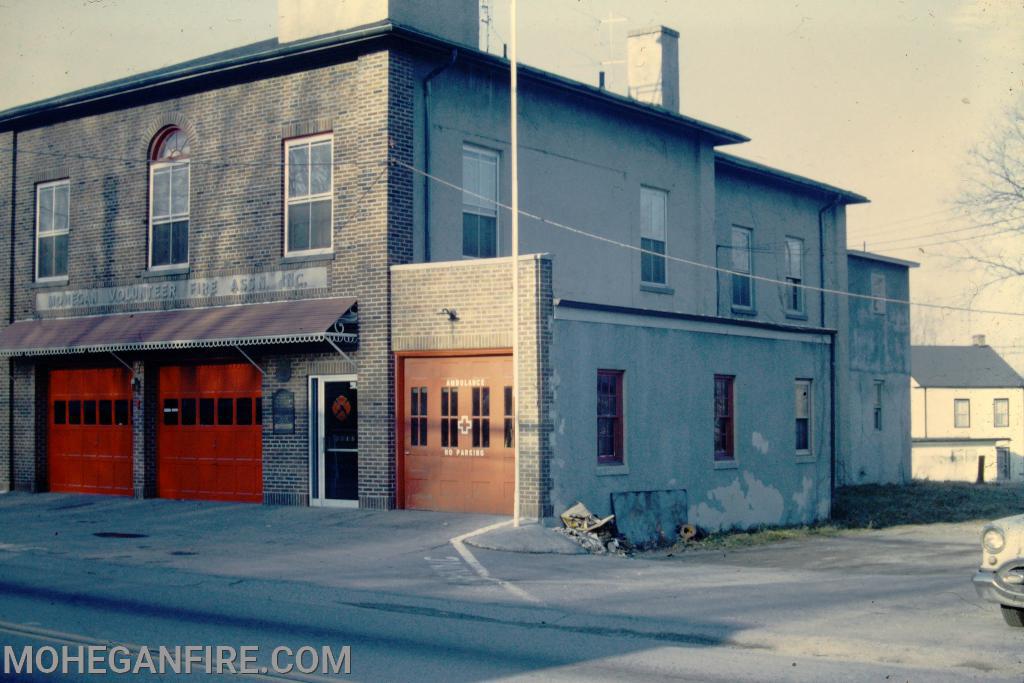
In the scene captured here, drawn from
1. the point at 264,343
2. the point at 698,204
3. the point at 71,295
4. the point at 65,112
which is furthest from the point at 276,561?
the point at 698,204

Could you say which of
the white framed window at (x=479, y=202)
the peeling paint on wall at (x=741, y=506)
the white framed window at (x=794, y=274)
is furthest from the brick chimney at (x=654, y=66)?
the peeling paint on wall at (x=741, y=506)

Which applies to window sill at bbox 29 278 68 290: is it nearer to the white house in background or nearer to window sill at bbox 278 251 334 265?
window sill at bbox 278 251 334 265

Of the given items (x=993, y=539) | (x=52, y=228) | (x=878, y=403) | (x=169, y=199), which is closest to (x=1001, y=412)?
(x=878, y=403)

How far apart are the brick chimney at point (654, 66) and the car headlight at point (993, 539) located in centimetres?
1899

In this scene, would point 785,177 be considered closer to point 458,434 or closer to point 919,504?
point 919,504

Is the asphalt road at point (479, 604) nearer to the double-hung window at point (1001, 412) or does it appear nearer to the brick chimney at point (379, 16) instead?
the brick chimney at point (379, 16)

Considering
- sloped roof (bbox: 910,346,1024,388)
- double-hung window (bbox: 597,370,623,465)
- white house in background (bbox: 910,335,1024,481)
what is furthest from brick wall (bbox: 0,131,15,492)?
sloped roof (bbox: 910,346,1024,388)

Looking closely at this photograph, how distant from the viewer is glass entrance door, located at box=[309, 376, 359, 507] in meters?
20.8

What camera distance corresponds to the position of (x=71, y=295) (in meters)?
25.0

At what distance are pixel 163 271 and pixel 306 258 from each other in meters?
3.82

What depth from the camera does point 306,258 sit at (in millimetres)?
21188

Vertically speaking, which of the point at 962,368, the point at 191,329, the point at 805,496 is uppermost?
the point at 191,329

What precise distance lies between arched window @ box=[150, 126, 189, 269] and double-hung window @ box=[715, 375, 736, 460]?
10734 mm

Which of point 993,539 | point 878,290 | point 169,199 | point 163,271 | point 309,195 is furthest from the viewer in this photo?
point 878,290
